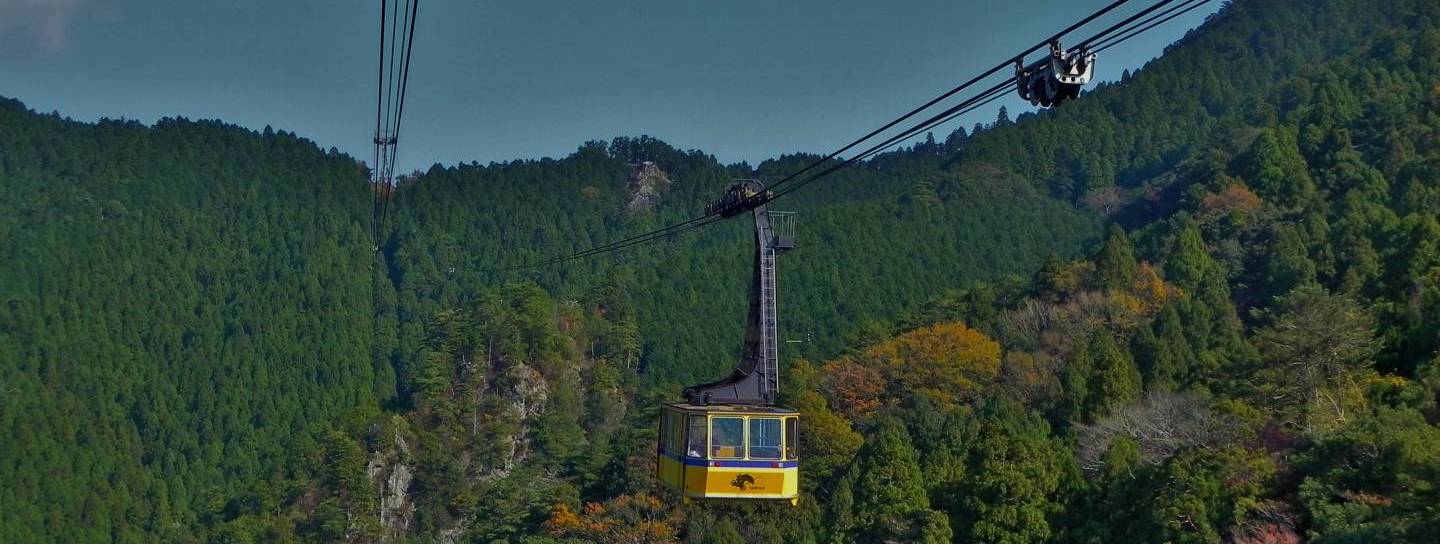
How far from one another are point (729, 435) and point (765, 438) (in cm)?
65

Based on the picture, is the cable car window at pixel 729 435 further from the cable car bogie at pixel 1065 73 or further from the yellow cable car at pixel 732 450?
the cable car bogie at pixel 1065 73

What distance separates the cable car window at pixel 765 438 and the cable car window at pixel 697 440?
34.0 inches

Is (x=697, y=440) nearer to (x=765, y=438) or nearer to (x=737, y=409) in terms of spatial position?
(x=737, y=409)

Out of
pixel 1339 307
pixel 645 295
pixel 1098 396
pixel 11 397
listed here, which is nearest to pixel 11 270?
pixel 11 397

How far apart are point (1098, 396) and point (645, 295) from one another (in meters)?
83.2

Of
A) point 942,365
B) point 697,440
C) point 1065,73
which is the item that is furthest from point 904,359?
point 1065,73

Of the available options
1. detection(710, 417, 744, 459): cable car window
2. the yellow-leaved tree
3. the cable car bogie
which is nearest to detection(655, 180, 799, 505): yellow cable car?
detection(710, 417, 744, 459): cable car window

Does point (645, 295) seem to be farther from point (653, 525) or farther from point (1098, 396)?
point (1098, 396)

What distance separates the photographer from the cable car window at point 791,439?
3200 centimetres

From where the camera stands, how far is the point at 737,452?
31.7m

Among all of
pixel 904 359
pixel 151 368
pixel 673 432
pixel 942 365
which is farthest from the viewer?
pixel 151 368

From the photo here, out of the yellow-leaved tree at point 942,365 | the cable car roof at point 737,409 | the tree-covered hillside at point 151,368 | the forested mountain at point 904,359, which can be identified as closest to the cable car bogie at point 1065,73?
the cable car roof at point 737,409

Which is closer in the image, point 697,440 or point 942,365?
point 697,440

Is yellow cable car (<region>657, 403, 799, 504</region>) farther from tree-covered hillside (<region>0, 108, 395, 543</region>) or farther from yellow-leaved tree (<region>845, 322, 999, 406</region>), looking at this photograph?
tree-covered hillside (<region>0, 108, 395, 543</region>)
